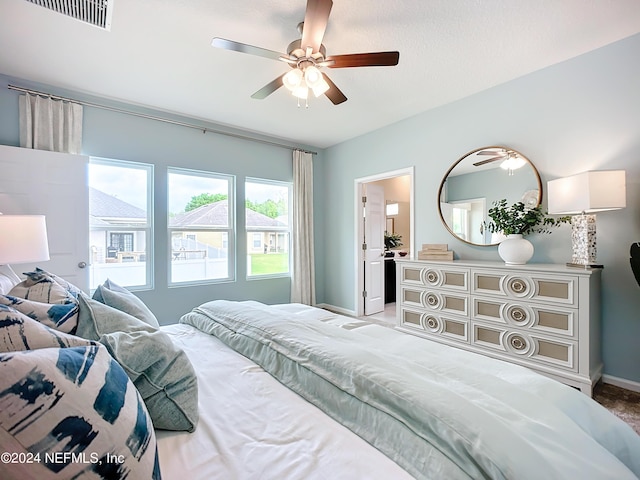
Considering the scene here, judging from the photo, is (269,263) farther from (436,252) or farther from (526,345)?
(526,345)

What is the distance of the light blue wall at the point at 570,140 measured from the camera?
2322mm

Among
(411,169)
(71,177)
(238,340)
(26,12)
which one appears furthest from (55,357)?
(411,169)

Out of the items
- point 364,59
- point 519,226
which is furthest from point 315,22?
point 519,226

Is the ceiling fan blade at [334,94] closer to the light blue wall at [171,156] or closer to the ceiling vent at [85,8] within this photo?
the ceiling vent at [85,8]

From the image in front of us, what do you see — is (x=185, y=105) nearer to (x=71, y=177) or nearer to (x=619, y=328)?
(x=71, y=177)

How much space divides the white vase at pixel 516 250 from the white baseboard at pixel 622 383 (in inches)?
43.3

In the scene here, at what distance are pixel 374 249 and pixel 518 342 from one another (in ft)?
8.34

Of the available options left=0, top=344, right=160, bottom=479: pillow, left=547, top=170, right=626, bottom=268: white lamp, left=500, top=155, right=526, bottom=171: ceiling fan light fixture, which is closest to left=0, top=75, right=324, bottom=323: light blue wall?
left=500, top=155, right=526, bottom=171: ceiling fan light fixture

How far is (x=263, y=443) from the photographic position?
2.82ft

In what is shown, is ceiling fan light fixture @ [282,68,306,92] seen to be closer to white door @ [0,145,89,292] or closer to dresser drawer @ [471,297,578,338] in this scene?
white door @ [0,145,89,292]

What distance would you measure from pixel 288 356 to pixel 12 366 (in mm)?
882

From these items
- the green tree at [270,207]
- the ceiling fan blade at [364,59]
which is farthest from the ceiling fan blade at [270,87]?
the green tree at [270,207]

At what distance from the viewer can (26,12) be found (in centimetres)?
200

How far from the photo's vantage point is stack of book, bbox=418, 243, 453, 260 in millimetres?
3244
